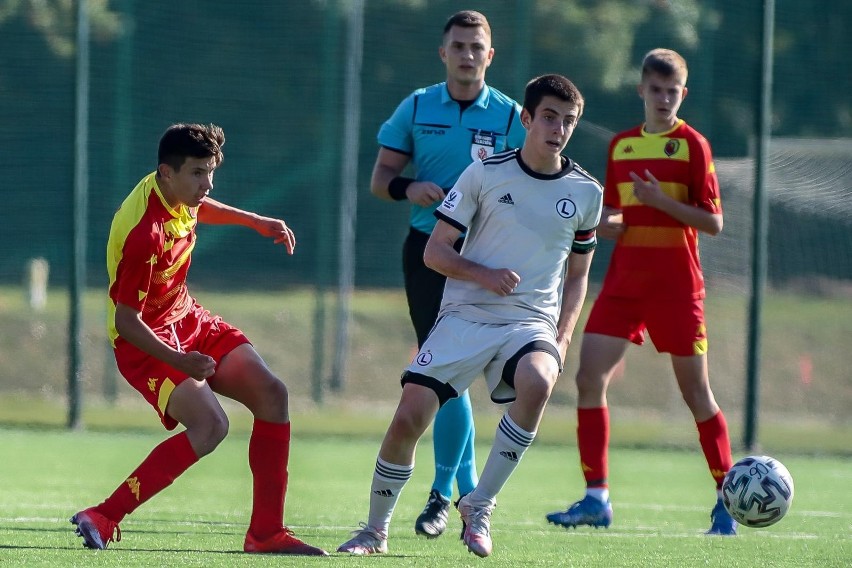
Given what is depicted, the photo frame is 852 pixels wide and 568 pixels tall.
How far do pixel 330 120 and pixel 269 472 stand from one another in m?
6.55

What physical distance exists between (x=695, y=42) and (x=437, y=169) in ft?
18.7

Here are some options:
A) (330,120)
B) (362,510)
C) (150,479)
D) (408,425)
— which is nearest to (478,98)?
(408,425)

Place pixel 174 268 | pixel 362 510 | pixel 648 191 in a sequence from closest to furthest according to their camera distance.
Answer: pixel 174 268, pixel 648 191, pixel 362 510

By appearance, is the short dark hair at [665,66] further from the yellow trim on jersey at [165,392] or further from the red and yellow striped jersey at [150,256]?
the yellow trim on jersey at [165,392]

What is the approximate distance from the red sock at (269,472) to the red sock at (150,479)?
0.28 metres

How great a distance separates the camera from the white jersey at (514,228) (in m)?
5.01

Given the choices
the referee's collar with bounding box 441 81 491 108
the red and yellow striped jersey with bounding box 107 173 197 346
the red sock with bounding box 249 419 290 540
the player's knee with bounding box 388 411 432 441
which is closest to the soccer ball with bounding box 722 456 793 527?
the player's knee with bounding box 388 411 432 441

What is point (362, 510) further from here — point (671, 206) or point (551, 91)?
point (551, 91)

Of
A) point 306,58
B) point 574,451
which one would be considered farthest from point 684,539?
point 306,58

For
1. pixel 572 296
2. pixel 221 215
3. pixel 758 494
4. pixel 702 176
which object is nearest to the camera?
pixel 572 296

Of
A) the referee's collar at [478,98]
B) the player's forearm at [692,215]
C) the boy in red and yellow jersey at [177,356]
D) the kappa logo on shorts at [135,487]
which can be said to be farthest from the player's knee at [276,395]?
the player's forearm at [692,215]

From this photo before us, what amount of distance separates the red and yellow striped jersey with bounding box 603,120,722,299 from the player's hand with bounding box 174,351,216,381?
221 centimetres

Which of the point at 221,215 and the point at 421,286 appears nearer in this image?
the point at 221,215

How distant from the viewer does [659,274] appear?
20.4 ft
